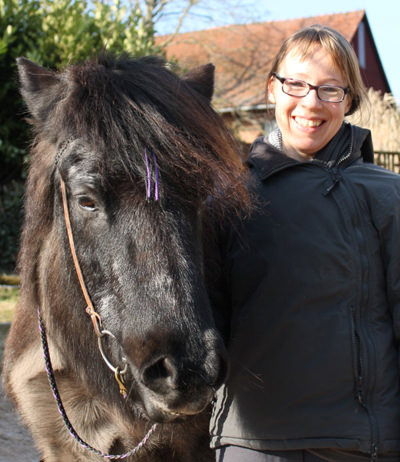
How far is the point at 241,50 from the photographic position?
21.5m

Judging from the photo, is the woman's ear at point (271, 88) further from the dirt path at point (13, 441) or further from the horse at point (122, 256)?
the dirt path at point (13, 441)

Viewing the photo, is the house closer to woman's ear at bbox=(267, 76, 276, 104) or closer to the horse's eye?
woman's ear at bbox=(267, 76, 276, 104)

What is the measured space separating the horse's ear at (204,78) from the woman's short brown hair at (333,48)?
36 centimetres

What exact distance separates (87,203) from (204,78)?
36.7 inches

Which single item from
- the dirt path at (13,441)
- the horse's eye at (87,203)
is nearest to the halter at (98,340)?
the horse's eye at (87,203)

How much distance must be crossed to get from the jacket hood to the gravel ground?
275 centimetres

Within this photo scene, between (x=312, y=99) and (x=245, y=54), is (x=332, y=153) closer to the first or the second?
(x=312, y=99)

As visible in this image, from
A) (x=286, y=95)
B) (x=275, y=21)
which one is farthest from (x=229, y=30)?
(x=286, y=95)

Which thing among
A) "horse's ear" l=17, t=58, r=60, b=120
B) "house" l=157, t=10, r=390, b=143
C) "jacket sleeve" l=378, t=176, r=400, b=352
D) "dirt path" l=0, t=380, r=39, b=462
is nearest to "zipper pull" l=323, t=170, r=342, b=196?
"jacket sleeve" l=378, t=176, r=400, b=352

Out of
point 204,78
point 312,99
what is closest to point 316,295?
point 312,99

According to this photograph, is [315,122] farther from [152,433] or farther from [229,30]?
[229,30]

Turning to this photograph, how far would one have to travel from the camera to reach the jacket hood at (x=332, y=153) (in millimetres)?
2057

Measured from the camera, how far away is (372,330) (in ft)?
5.98

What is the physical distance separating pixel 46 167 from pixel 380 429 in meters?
1.62
